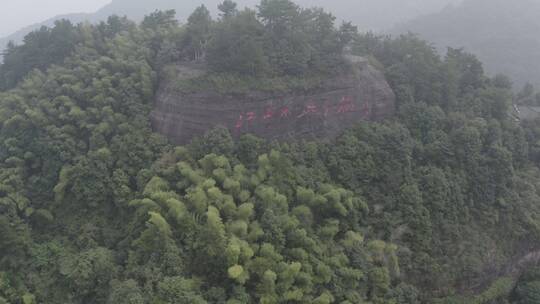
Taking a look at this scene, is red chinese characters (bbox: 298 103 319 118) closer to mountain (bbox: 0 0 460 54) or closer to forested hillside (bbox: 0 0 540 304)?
forested hillside (bbox: 0 0 540 304)

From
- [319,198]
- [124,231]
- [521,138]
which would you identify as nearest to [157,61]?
[124,231]

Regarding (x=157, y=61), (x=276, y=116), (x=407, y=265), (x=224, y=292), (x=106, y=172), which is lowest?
(x=407, y=265)

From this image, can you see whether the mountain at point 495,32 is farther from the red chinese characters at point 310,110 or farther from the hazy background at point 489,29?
the red chinese characters at point 310,110

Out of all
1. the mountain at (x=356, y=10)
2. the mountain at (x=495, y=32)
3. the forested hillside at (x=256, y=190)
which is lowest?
the forested hillside at (x=256, y=190)

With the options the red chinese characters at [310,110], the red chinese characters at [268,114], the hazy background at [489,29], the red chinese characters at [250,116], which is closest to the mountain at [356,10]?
the hazy background at [489,29]

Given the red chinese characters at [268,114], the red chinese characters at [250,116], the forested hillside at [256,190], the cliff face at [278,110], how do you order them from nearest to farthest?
the forested hillside at [256,190]
the cliff face at [278,110]
the red chinese characters at [250,116]
the red chinese characters at [268,114]

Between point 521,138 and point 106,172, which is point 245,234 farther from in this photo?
point 521,138
